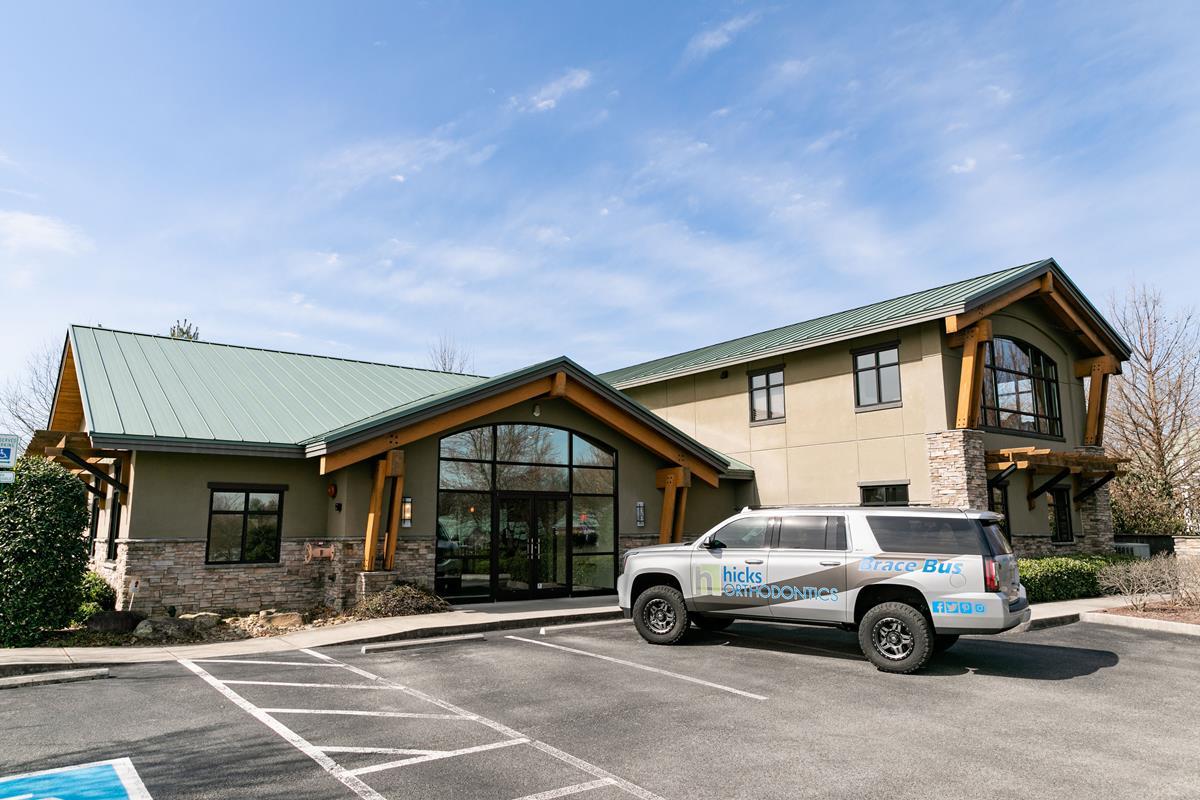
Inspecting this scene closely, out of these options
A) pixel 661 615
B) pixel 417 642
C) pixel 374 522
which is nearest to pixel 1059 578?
pixel 661 615

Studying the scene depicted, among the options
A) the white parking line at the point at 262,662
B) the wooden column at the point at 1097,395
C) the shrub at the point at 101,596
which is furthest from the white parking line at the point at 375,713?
the wooden column at the point at 1097,395

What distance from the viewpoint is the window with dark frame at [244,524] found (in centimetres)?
1409

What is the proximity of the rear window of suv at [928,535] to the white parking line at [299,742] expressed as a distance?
6840mm

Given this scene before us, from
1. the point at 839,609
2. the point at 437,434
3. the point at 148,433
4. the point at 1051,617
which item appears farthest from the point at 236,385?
the point at 1051,617

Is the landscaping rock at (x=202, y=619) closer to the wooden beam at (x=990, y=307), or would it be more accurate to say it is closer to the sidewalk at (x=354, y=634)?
the sidewalk at (x=354, y=634)

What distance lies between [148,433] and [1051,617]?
16040mm

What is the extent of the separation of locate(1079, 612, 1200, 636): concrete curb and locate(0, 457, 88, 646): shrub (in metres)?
17.1

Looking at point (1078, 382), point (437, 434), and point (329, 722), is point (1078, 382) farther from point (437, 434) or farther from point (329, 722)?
point (329, 722)

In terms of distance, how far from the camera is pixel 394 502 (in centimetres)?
1467

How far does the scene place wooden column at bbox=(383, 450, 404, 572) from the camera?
14375mm

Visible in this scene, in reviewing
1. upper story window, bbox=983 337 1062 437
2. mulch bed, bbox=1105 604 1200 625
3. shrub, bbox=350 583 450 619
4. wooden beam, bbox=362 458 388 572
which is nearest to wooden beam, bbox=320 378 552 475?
wooden beam, bbox=362 458 388 572

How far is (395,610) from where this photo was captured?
13844 millimetres

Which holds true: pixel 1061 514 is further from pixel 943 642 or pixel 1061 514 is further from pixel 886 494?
pixel 943 642

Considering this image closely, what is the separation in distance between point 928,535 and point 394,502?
375 inches
